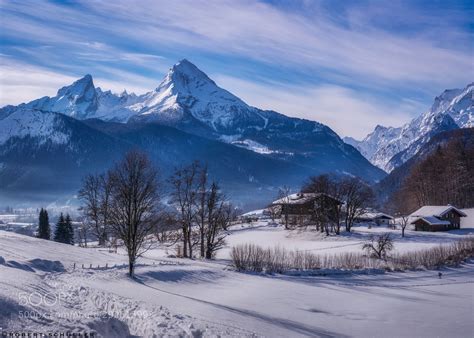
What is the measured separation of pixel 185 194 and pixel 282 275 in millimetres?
15762

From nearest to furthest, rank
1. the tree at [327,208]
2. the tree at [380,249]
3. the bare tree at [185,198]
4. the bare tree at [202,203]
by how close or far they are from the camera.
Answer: the bare tree at [185,198] → the bare tree at [202,203] → the tree at [380,249] → the tree at [327,208]

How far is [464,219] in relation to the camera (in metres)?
85.8

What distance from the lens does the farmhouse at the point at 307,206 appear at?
73062mm

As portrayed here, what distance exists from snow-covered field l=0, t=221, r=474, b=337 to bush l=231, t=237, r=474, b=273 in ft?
6.62

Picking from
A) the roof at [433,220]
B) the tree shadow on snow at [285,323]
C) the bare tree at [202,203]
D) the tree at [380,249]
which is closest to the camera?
the tree shadow on snow at [285,323]

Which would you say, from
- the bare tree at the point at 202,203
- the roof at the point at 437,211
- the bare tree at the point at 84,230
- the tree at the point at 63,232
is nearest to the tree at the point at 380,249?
the bare tree at the point at 202,203

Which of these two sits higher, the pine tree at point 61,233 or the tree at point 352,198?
the tree at point 352,198

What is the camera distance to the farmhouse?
7306 centimetres

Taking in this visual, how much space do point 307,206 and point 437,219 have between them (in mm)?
21709

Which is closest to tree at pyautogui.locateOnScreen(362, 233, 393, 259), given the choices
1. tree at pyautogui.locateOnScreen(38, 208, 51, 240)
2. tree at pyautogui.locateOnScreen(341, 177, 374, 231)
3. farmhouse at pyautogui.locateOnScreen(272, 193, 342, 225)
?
tree at pyautogui.locateOnScreen(341, 177, 374, 231)

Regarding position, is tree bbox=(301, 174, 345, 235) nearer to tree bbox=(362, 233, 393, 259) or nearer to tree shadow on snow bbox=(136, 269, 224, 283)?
tree bbox=(362, 233, 393, 259)

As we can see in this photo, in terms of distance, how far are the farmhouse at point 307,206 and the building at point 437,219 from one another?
14.6 m
